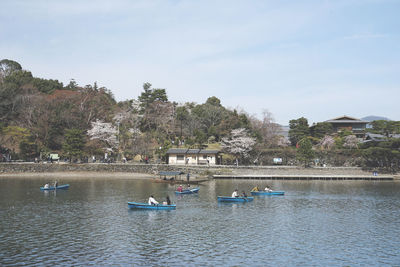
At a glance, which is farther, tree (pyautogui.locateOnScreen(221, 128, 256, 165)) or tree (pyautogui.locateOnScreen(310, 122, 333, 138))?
tree (pyautogui.locateOnScreen(310, 122, 333, 138))

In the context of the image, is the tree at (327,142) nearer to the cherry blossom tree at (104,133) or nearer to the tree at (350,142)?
the tree at (350,142)

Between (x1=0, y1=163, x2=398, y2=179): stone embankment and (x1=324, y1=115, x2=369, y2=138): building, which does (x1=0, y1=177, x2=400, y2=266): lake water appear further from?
(x1=324, y1=115, x2=369, y2=138): building

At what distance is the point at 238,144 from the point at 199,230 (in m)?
54.3

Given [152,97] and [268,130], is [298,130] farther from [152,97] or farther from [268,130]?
[152,97]

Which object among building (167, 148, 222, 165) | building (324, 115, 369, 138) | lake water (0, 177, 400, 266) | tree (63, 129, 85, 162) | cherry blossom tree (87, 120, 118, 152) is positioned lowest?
lake water (0, 177, 400, 266)

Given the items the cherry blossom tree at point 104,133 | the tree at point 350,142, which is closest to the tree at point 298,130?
the tree at point 350,142

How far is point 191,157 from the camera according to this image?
81312 millimetres

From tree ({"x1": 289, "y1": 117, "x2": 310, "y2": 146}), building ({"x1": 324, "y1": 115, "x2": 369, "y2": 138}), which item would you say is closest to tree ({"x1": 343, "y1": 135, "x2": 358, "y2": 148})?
tree ({"x1": 289, "y1": 117, "x2": 310, "y2": 146})

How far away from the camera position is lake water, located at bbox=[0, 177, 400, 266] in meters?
24.9

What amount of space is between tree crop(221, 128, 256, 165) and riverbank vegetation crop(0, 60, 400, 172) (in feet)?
0.75

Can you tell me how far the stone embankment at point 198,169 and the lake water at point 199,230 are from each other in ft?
66.6

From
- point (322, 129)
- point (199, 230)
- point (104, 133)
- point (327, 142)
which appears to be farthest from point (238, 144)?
point (199, 230)

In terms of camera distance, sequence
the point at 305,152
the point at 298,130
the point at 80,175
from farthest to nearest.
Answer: the point at 298,130
the point at 305,152
the point at 80,175

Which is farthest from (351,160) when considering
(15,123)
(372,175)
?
(15,123)
